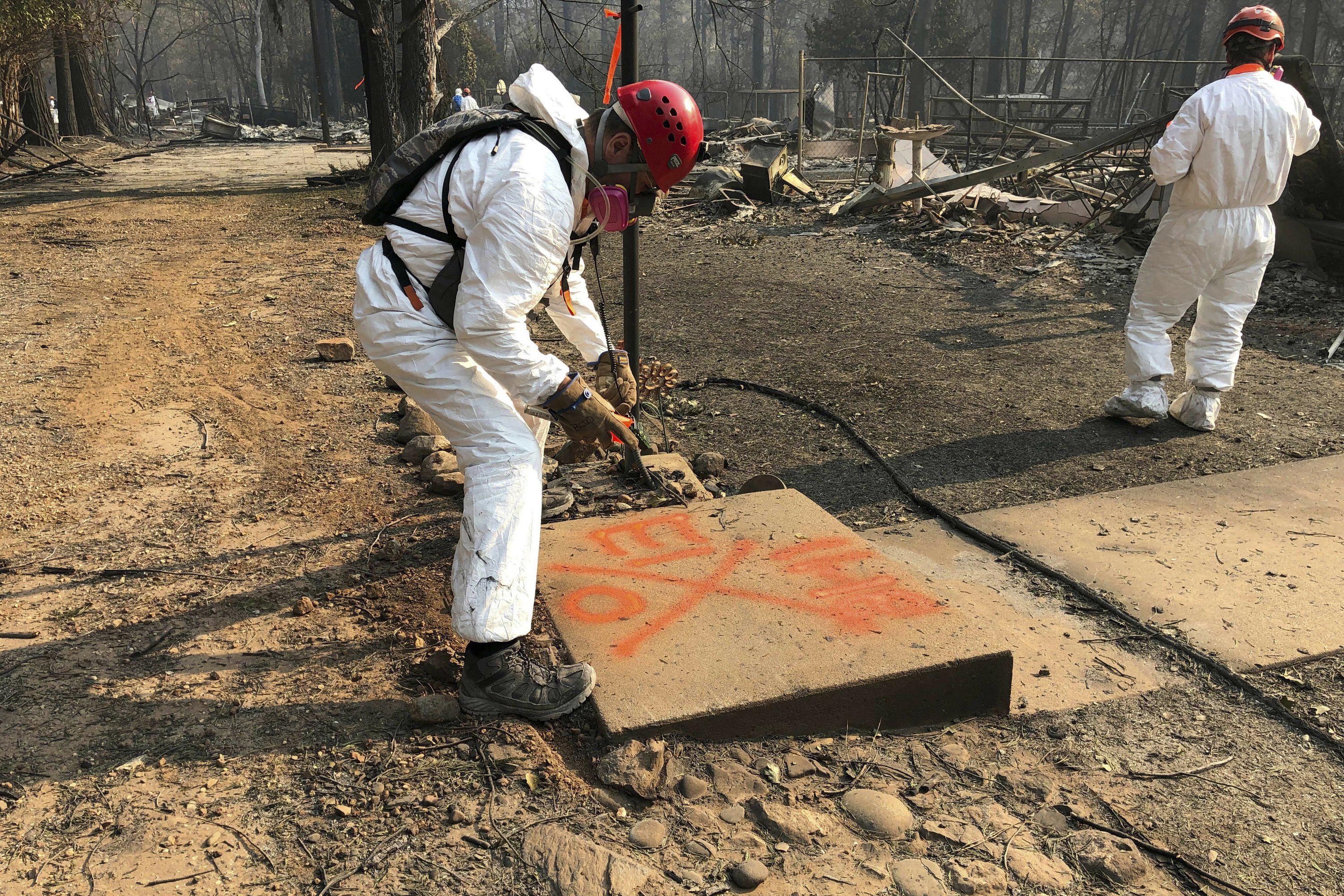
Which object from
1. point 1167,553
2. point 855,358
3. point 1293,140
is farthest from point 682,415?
point 1293,140

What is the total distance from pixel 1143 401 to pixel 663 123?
4.05m

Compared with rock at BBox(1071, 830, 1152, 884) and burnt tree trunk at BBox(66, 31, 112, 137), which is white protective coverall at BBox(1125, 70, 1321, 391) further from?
burnt tree trunk at BBox(66, 31, 112, 137)

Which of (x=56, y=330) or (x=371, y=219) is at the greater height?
(x=371, y=219)

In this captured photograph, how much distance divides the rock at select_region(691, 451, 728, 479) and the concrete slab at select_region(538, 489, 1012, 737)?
132 cm

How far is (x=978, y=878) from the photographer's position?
2441 mm

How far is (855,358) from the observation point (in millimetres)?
7320

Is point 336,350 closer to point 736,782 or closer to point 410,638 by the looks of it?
point 410,638

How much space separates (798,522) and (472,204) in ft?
6.05

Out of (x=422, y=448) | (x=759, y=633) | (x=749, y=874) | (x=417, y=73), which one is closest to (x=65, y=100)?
(x=417, y=73)

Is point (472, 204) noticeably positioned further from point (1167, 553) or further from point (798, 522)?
point (1167, 553)

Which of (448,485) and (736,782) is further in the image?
(448,485)

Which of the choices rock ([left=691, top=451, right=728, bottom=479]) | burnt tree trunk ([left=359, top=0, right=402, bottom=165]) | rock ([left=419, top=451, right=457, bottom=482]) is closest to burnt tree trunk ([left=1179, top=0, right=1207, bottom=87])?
burnt tree trunk ([left=359, top=0, right=402, bottom=165])

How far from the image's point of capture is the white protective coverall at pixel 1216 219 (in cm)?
541

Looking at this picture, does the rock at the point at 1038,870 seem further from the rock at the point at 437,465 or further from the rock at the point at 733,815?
the rock at the point at 437,465
